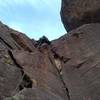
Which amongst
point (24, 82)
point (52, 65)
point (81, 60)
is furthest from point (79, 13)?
point (24, 82)

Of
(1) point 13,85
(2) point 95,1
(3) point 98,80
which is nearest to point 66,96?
(3) point 98,80

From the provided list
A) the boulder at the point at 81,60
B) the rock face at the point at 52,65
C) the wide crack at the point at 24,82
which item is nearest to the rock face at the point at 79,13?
the rock face at the point at 52,65

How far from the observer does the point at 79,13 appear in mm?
23078

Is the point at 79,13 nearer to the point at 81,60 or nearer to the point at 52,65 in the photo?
the point at 81,60

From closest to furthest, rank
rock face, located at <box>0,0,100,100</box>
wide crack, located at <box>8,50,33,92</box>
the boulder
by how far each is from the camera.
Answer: rock face, located at <box>0,0,100,100</box> → wide crack, located at <box>8,50,33,92</box> → the boulder

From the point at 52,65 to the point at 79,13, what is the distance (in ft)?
15.7

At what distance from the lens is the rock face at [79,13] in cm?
2258

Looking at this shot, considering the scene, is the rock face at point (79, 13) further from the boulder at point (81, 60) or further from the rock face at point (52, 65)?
the boulder at point (81, 60)

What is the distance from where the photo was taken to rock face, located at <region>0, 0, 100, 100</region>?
53.6 feet

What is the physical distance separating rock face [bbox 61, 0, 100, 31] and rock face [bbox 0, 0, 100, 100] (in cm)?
6

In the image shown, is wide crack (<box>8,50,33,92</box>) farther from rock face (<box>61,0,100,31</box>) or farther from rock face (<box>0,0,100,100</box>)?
rock face (<box>61,0,100,31</box>)

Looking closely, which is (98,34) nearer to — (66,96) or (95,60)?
(95,60)

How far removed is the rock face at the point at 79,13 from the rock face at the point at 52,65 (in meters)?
0.06

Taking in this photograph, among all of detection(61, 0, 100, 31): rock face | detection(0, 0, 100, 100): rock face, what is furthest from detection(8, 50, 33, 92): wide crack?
detection(61, 0, 100, 31): rock face
